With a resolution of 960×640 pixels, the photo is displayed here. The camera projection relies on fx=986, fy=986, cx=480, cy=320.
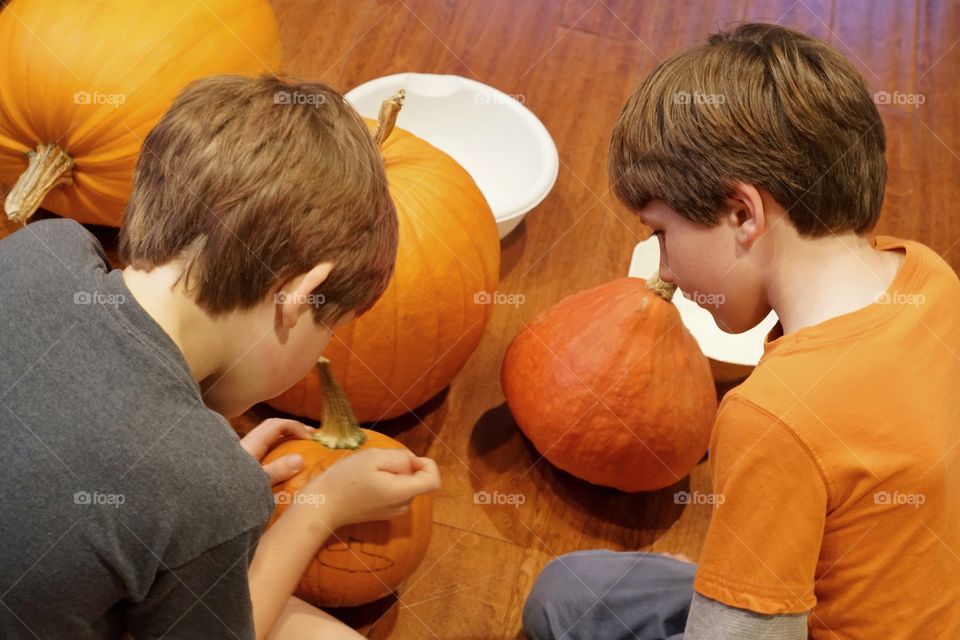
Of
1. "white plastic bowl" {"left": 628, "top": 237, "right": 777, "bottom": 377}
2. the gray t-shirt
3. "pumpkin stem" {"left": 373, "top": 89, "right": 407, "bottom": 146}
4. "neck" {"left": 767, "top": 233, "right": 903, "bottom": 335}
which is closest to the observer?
the gray t-shirt

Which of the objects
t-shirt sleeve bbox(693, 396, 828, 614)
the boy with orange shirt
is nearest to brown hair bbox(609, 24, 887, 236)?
the boy with orange shirt

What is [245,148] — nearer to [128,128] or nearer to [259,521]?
[259,521]

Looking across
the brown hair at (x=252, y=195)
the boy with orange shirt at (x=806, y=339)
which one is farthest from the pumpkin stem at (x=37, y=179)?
the boy with orange shirt at (x=806, y=339)

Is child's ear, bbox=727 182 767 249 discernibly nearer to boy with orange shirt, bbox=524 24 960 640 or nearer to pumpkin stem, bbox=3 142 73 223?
boy with orange shirt, bbox=524 24 960 640

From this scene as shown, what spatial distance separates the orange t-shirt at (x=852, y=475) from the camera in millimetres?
733

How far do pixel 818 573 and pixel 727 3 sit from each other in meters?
1.54

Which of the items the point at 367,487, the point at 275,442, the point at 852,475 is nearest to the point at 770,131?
the point at 852,475

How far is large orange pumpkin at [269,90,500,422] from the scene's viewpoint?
1.17 metres

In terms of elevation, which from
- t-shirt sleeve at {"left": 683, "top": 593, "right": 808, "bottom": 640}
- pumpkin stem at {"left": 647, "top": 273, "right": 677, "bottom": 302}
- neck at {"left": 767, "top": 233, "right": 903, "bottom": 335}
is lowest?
pumpkin stem at {"left": 647, "top": 273, "right": 677, "bottom": 302}

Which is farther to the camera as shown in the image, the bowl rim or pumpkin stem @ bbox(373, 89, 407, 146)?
the bowl rim

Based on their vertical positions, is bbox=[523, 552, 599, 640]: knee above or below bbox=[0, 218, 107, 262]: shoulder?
below

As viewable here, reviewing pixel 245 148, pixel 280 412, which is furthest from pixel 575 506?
pixel 245 148

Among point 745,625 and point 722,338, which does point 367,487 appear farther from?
point 722,338

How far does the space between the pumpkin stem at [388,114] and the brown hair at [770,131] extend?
377 millimetres
